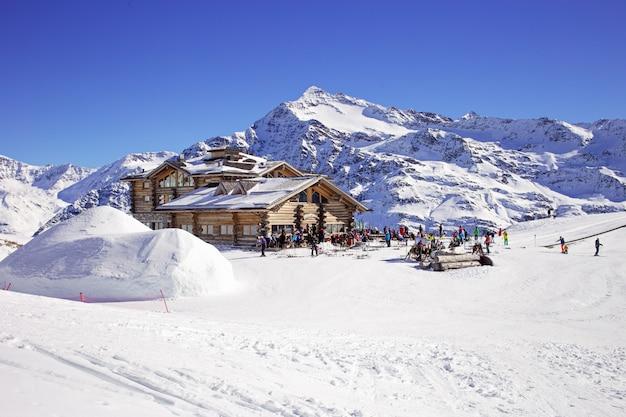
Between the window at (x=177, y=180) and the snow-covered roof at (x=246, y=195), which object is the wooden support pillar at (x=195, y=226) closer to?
the snow-covered roof at (x=246, y=195)

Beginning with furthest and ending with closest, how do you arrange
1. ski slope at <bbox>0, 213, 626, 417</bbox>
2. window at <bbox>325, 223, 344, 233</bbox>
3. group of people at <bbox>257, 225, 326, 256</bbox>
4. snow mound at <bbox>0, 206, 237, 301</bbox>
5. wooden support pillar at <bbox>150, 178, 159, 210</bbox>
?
1. wooden support pillar at <bbox>150, 178, 159, 210</bbox>
2. window at <bbox>325, 223, 344, 233</bbox>
3. group of people at <bbox>257, 225, 326, 256</bbox>
4. snow mound at <bbox>0, 206, 237, 301</bbox>
5. ski slope at <bbox>0, 213, 626, 417</bbox>

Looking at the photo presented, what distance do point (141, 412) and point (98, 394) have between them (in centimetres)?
75

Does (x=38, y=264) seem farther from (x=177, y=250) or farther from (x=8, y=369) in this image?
(x=8, y=369)

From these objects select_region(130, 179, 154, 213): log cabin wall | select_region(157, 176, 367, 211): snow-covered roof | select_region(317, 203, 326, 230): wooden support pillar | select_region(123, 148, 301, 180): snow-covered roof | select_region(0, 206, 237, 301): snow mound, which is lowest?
select_region(0, 206, 237, 301): snow mound

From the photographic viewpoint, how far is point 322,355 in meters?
10.5

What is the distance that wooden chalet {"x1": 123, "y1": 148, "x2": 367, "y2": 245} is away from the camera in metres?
36.1

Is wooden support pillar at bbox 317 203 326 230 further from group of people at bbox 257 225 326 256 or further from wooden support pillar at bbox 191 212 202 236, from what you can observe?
wooden support pillar at bbox 191 212 202 236

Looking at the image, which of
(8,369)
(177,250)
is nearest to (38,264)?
(177,250)

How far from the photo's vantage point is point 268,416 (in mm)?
6973

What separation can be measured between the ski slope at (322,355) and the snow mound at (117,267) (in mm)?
1038

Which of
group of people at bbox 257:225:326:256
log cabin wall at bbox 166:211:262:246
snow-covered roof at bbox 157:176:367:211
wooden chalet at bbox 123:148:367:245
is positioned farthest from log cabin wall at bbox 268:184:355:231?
log cabin wall at bbox 166:211:262:246

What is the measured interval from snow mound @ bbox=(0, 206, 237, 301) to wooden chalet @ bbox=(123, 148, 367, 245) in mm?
13612

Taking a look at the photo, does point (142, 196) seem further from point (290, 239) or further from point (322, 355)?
point (322, 355)

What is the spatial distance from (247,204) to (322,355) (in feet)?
84.3
